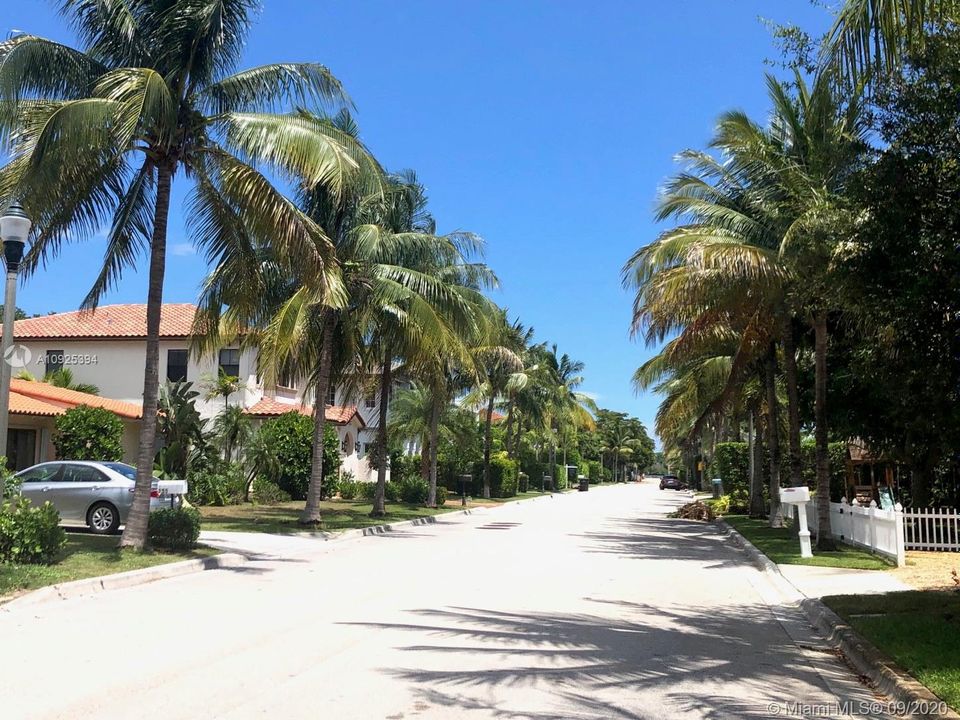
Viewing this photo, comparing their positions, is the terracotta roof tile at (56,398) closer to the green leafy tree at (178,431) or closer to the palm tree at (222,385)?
the green leafy tree at (178,431)

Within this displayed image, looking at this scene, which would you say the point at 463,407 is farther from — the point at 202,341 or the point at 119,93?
the point at 119,93

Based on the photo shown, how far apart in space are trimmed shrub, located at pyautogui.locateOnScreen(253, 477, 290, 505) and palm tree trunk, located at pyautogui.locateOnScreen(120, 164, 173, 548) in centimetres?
1638

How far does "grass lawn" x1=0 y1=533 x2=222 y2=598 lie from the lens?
10820mm

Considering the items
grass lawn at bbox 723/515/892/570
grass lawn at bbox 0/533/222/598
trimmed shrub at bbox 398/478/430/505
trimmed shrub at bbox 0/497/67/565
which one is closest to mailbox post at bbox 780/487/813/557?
grass lawn at bbox 723/515/892/570

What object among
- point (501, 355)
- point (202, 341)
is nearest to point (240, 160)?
point (202, 341)

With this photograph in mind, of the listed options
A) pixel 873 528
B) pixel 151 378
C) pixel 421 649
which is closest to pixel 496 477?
pixel 873 528

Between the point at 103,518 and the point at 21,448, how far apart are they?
517 inches

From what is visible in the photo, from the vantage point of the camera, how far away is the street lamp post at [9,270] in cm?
1102

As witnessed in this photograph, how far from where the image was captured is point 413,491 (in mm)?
36062

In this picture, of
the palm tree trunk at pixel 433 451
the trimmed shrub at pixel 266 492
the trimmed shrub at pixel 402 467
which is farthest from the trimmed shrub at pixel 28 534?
the trimmed shrub at pixel 402 467

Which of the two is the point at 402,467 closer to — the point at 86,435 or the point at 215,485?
Answer: the point at 215,485

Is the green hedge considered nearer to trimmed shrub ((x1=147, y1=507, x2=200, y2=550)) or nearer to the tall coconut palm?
the tall coconut palm

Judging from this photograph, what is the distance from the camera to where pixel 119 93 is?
40.6ft

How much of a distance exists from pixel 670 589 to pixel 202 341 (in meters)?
11.5
